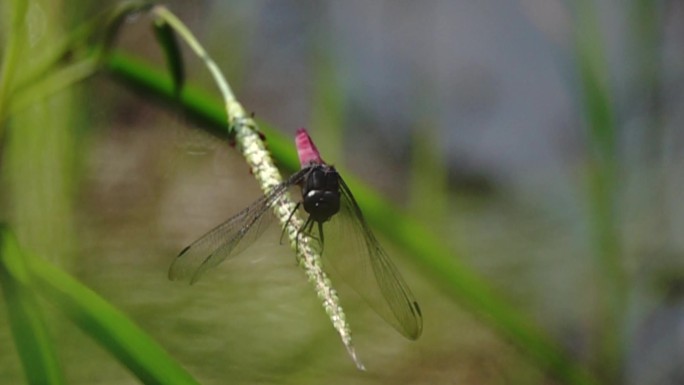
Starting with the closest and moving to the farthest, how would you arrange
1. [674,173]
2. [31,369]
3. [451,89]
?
[31,369], [674,173], [451,89]

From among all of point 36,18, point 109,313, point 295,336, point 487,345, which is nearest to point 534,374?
point 487,345

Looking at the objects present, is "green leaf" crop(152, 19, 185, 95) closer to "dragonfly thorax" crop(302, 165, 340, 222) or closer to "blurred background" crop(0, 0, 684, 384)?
"blurred background" crop(0, 0, 684, 384)

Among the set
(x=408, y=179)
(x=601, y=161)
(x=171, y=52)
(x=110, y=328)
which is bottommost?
(x=408, y=179)

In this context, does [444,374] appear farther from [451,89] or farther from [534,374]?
[451,89]

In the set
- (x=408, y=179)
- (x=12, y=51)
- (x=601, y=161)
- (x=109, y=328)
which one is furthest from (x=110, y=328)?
(x=408, y=179)

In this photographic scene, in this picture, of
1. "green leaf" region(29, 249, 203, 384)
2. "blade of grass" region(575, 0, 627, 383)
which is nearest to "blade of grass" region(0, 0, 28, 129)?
"green leaf" region(29, 249, 203, 384)

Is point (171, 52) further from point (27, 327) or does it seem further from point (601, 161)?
point (601, 161)

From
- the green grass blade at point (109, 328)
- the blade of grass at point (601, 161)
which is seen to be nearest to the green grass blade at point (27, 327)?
the green grass blade at point (109, 328)
